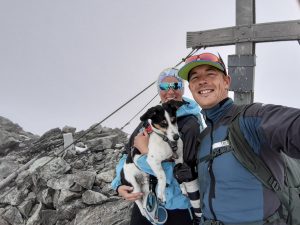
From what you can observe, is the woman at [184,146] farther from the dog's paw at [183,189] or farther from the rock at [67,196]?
the rock at [67,196]

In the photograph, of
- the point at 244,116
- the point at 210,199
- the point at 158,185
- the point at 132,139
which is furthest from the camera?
the point at 132,139

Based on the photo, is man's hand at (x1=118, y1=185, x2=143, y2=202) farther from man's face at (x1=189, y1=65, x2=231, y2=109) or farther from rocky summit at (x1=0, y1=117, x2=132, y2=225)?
rocky summit at (x1=0, y1=117, x2=132, y2=225)

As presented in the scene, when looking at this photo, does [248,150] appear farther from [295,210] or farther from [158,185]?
[158,185]

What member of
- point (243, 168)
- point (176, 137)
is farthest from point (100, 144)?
point (243, 168)

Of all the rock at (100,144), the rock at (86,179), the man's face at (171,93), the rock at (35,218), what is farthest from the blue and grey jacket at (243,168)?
the rock at (100,144)

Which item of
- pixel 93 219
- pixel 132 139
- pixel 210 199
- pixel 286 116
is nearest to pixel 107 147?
pixel 93 219

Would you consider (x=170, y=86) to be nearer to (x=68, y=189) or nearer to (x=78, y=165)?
(x=68, y=189)

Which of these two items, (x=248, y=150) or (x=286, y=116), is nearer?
(x=286, y=116)
